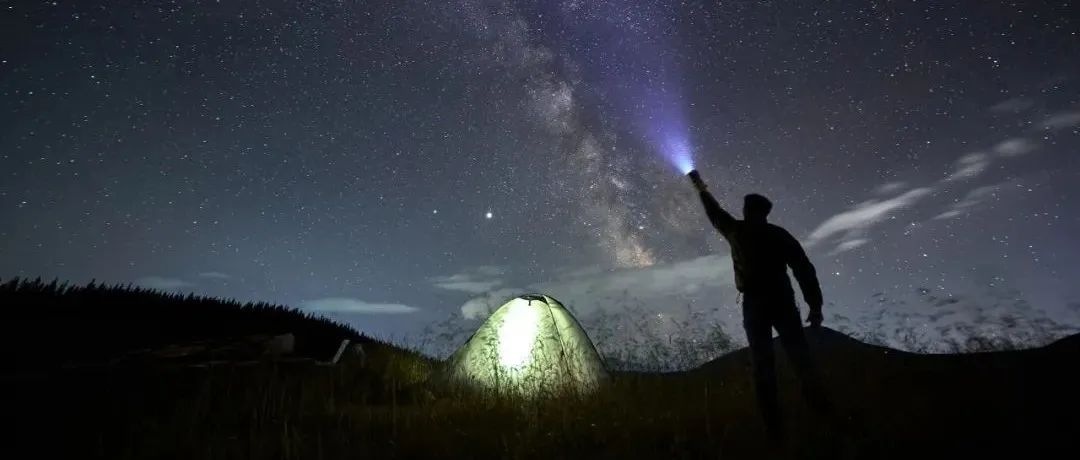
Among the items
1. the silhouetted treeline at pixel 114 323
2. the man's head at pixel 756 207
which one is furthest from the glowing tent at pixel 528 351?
the silhouetted treeline at pixel 114 323

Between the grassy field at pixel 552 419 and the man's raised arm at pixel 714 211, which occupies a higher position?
the man's raised arm at pixel 714 211

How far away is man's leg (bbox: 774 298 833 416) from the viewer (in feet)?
15.6

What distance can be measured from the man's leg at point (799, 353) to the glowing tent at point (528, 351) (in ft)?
13.1

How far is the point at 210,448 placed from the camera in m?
3.95

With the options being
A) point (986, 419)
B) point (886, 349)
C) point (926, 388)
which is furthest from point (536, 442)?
point (886, 349)

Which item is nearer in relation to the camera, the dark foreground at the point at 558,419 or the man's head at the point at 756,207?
the dark foreground at the point at 558,419

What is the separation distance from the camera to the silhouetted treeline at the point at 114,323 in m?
12.1

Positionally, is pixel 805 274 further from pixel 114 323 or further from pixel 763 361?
pixel 114 323

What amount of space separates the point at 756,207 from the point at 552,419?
292 cm

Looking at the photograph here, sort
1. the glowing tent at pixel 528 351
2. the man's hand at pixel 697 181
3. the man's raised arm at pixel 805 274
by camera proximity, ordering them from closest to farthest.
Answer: the man's raised arm at pixel 805 274
the man's hand at pixel 697 181
the glowing tent at pixel 528 351

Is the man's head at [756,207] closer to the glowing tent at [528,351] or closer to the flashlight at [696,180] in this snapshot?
the flashlight at [696,180]

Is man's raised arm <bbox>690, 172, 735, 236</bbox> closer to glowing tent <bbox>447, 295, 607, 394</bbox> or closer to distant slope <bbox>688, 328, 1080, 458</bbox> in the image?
distant slope <bbox>688, 328, 1080, 458</bbox>

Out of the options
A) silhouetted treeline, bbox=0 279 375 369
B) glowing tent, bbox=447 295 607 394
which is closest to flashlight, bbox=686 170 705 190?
glowing tent, bbox=447 295 607 394

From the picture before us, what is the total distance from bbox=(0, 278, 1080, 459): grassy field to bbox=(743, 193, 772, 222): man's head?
124 cm
